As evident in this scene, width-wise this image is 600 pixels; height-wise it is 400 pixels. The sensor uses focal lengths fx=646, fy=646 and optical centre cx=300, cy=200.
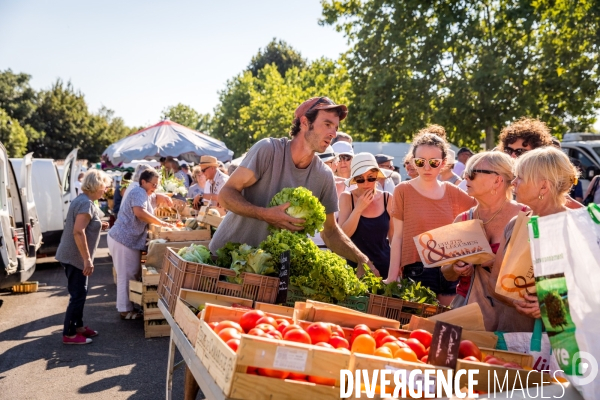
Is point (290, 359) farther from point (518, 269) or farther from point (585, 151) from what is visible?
point (585, 151)

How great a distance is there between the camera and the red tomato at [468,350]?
2.89 meters

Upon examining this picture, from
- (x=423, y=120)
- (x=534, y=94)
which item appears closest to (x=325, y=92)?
(x=423, y=120)

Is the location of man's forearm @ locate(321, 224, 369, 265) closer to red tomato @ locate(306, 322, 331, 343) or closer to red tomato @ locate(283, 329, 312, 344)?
red tomato @ locate(306, 322, 331, 343)

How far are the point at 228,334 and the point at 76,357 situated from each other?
485 cm

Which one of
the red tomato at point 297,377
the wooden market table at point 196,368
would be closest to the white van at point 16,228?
the wooden market table at point 196,368

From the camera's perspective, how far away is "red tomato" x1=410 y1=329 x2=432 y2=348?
122 inches

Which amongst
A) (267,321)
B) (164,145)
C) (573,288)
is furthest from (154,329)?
(164,145)

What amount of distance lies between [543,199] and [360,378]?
1501 millimetres

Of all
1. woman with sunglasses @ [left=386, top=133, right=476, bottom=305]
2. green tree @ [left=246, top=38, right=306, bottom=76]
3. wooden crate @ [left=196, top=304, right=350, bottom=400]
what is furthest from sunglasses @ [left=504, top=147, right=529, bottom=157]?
green tree @ [left=246, top=38, right=306, bottom=76]

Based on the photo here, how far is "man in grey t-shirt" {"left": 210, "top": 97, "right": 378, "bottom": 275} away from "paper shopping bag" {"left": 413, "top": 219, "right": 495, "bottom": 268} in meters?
0.89

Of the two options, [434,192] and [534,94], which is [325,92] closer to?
[534,94]

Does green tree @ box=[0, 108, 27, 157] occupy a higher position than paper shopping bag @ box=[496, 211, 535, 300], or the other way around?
green tree @ box=[0, 108, 27, 157]

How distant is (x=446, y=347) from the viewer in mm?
2672

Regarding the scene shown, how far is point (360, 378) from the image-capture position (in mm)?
2488
